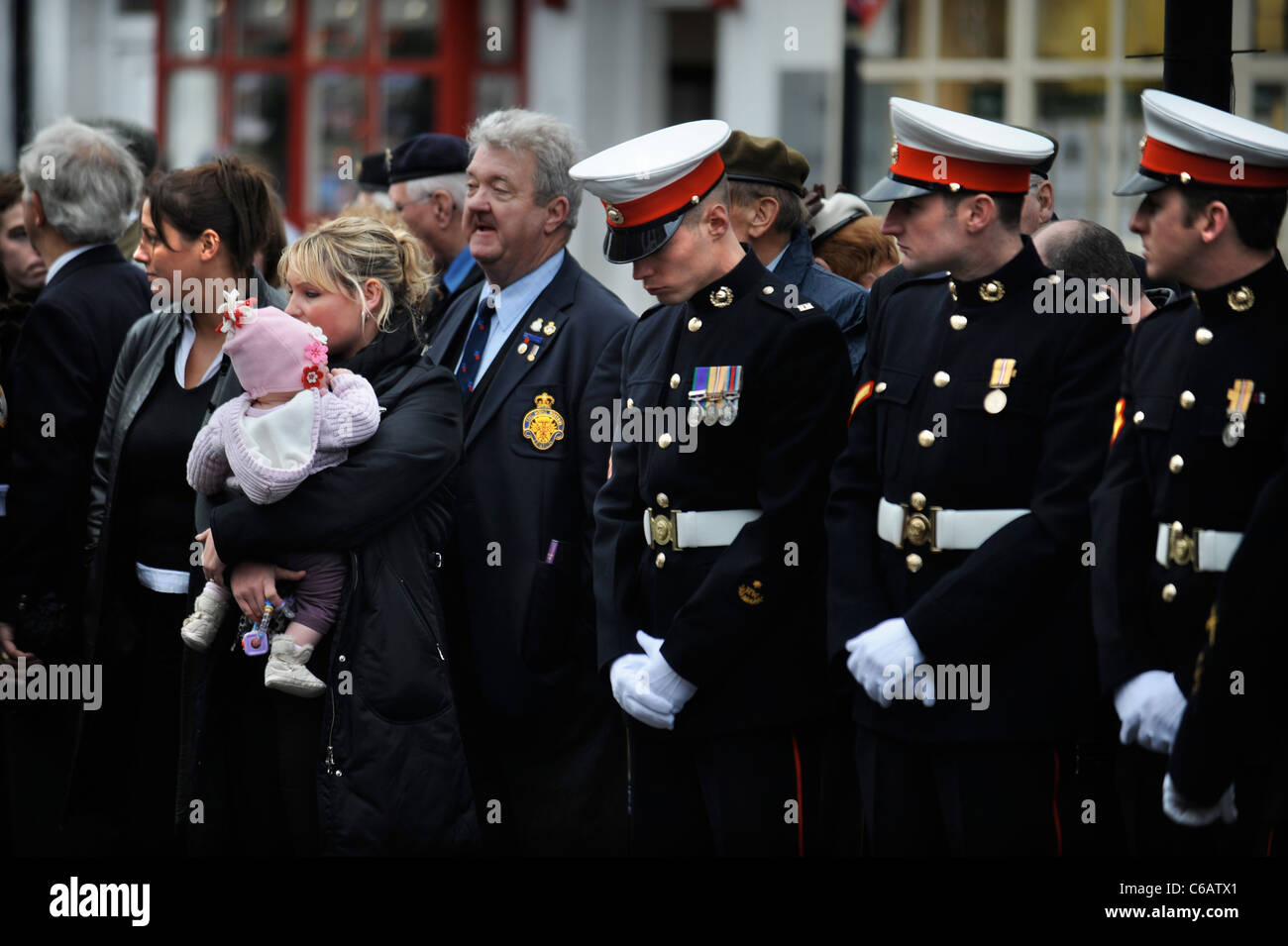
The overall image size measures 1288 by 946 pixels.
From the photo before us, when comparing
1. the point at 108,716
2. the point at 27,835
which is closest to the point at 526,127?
the point at 108,716

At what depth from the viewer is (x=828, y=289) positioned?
4.75m

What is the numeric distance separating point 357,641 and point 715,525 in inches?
34.1

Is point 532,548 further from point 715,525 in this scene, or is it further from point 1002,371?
point 1002,371

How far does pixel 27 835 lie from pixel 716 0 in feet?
31.5

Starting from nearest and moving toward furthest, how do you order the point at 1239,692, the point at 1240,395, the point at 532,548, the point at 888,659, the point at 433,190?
the point at 1239,692 → the point at 1240,395 → the point at 888,659 → the point at 532,548 → the point at 433,190

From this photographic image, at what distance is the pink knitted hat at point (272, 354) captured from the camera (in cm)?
396

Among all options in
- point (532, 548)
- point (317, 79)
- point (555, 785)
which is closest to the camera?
point (532, 548)

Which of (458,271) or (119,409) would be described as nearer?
(119,409)

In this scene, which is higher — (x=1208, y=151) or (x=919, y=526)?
(x=1208, y=151)

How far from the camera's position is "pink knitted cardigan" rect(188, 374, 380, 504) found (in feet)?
13.0

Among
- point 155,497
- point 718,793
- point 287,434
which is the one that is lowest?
point 718,793

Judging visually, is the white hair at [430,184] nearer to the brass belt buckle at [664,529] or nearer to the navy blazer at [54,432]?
the navy blazer at [54,432]

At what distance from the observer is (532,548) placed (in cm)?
447

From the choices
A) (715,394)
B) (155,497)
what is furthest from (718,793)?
(155,497)
